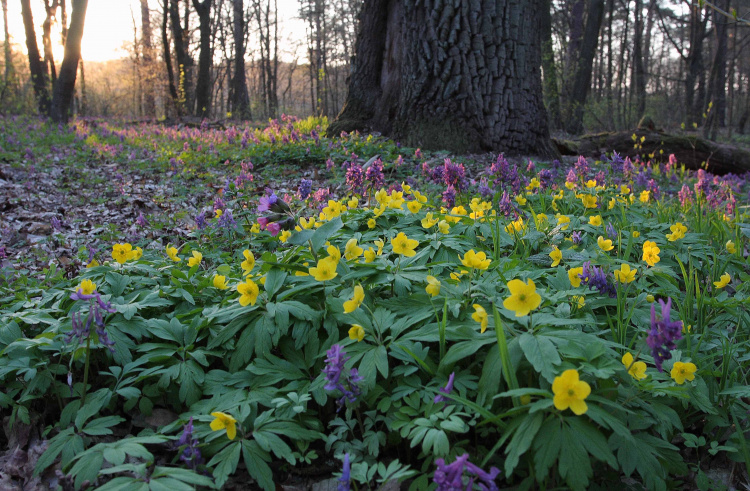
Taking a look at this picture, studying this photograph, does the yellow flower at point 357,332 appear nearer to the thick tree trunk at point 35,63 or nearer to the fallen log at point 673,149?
the fallen log at point 673,149

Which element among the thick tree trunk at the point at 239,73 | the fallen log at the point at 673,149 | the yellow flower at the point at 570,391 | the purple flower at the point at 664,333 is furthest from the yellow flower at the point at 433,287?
the thick tree trunk at the point at 239,73

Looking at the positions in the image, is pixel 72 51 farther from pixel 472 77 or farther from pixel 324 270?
pixel 324 270

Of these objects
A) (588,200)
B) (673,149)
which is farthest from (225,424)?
(673,149)

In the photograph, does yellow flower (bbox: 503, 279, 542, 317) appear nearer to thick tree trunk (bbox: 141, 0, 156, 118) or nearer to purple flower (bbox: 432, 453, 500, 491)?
purple flower (bbox: 432, 453, 500, 491)

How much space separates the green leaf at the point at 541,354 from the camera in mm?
1256

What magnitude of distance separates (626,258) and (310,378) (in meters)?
1.82

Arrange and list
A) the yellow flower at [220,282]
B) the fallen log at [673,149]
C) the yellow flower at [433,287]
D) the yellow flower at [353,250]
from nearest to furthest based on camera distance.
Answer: the yellow flower at [433,287] → the yellow flower at [353,250] → the yellow flower at [220,282] → the fallen log at [673,149]

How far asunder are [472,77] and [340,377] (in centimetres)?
553

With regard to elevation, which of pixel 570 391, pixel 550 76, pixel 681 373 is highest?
pixel 550 76

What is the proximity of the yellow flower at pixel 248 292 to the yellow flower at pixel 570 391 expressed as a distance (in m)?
1.04

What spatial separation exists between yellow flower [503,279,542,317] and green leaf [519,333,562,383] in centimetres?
8

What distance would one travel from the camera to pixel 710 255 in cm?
272

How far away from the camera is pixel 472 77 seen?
6.06m

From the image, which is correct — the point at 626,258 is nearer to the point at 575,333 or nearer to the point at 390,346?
the point at 575,333
